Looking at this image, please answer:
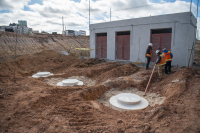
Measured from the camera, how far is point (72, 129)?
125 inches

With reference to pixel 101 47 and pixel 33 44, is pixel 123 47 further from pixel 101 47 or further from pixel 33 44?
pixel 33 44

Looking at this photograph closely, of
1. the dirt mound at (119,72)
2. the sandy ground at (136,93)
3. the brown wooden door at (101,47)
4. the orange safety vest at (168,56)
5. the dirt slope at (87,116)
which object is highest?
the brown wooden door at (101,47)

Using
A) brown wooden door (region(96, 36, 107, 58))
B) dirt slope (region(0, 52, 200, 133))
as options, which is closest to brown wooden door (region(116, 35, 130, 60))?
brown wooden door (region(96, 36, 107, 58))

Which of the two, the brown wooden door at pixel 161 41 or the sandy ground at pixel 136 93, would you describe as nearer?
the sandy ground at pixel 136 93

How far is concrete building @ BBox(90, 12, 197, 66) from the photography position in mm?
9578

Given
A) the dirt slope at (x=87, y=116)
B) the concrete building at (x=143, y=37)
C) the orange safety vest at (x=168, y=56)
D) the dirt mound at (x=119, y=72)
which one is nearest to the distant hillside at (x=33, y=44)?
the concrete building at (x=143, y=37)

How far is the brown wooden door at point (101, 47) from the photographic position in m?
14.4

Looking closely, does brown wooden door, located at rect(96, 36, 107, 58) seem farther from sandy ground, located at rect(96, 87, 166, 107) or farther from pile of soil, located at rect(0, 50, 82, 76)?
sandy ground, located at rect(96, 87, 166, 107)

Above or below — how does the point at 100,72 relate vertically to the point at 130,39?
below

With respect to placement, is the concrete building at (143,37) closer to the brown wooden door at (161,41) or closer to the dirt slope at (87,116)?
the brown wooden door at (161,41)

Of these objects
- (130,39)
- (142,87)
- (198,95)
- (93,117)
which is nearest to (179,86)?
(198,95)

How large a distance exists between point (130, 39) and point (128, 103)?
7.90 metres

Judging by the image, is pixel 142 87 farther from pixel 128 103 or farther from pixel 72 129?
pixel 72 129

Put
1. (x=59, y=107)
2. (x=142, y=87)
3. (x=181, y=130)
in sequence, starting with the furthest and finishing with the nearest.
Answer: (x=142, y=87), (x=59, y=107), (x=181, y=130)
